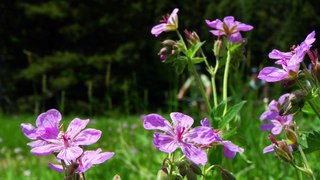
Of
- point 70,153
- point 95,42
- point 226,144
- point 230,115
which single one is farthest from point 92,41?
point 70,153

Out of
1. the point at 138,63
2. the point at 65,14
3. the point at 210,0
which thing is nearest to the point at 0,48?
the point at 65,14

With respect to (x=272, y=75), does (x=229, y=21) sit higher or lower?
higher

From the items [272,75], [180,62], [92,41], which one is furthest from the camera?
[92,41]

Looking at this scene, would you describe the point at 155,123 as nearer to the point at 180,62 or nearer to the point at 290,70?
the point at 290,70

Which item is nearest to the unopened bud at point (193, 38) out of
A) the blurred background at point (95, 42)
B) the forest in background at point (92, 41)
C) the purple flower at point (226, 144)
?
the purple flower at point (226, 144)

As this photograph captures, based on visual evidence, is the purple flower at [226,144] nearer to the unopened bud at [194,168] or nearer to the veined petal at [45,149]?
the unopened bud at [194,168]

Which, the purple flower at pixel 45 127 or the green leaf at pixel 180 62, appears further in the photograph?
the green leaf at pixel 180 62

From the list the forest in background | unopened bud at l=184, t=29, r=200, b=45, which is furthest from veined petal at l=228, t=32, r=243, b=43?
the forest in background
